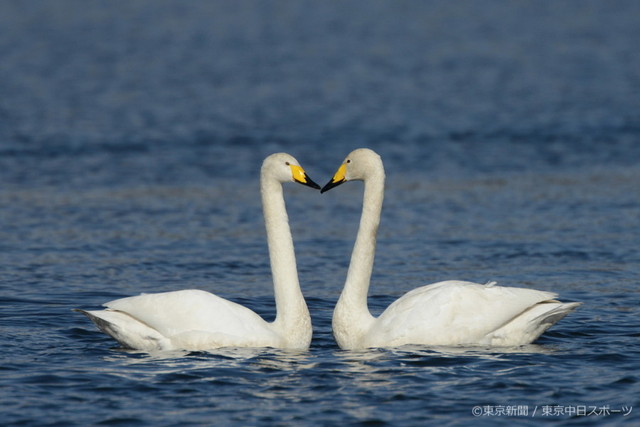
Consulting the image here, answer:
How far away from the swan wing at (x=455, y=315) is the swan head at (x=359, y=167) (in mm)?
1365

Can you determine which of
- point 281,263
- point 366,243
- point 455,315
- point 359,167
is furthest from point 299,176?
point 455,315

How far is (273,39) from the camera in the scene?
37.9 metres

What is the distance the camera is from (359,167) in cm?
1116

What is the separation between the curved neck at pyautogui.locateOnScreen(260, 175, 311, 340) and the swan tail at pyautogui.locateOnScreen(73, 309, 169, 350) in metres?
1.17

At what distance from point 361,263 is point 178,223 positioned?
645cm

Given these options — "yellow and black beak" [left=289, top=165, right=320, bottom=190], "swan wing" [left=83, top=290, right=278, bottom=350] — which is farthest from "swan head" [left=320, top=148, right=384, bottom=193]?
"swan wing" [left=83, top=290, right=278, bottom=350]

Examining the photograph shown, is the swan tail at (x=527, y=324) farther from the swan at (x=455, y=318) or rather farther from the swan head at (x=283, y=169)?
the swan head at (x=283, y=169)

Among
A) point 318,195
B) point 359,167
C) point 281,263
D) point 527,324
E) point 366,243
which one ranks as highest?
point 318,195

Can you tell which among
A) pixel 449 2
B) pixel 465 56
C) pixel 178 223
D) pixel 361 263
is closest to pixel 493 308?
pixel 361 263

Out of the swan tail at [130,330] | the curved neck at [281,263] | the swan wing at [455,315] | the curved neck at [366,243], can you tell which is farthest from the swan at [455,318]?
the swan tail at [130,330]

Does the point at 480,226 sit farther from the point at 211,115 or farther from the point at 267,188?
the point at 211,115

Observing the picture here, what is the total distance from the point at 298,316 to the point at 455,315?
4.88 ft

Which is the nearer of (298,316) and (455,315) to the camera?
(455,315)

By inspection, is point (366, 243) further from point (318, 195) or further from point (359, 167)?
point (318, 195)
